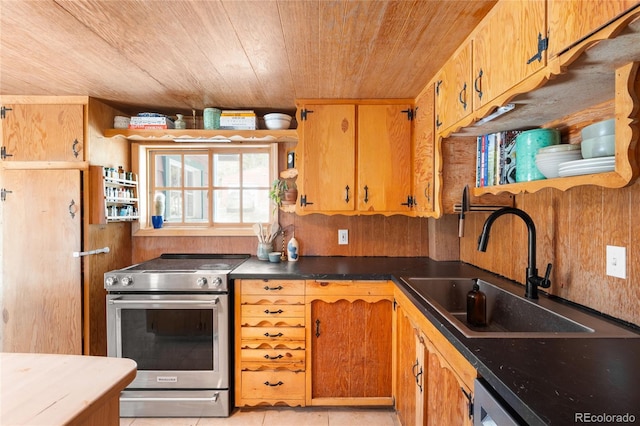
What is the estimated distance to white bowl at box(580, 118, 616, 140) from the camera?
0.94 m

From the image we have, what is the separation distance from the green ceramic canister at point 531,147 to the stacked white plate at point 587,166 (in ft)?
0.70

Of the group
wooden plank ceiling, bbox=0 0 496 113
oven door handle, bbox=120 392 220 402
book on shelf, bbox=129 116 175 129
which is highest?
wooden plank ceiling, bbox=0 0 496 113

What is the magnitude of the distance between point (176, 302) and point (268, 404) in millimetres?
880

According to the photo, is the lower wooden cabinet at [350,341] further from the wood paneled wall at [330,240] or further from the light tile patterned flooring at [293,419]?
the wood paneled wall at [330,240]

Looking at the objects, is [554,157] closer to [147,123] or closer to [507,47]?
[507,47]

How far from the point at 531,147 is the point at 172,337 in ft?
7.21

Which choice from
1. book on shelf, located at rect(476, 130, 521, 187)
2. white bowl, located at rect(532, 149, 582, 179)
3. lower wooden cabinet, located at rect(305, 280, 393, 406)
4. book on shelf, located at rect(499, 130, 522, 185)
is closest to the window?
lower wooden cabinet, located at rect(305, 280, 393, 406)

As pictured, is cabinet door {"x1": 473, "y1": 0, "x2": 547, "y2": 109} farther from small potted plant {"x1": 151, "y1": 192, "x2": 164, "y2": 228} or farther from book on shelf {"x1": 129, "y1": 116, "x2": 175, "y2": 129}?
small potted plant {"x1": 151, "y1": 192, "x2": 164, "y2": 228}

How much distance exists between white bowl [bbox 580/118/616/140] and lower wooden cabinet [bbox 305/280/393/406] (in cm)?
133

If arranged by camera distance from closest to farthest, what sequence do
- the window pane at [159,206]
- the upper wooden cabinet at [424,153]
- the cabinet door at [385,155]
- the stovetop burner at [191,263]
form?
the upper wooden cabinet at [424,153] < the stovetop burner at [191,263] < the cabinet door at [385,155] < the window pane at [159,206]

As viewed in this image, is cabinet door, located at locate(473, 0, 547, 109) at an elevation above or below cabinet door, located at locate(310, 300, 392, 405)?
above

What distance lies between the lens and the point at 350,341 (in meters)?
2.07

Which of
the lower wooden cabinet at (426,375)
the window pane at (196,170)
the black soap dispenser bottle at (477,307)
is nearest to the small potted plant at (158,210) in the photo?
the window pane at (196,170)

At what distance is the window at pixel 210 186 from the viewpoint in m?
2.80
